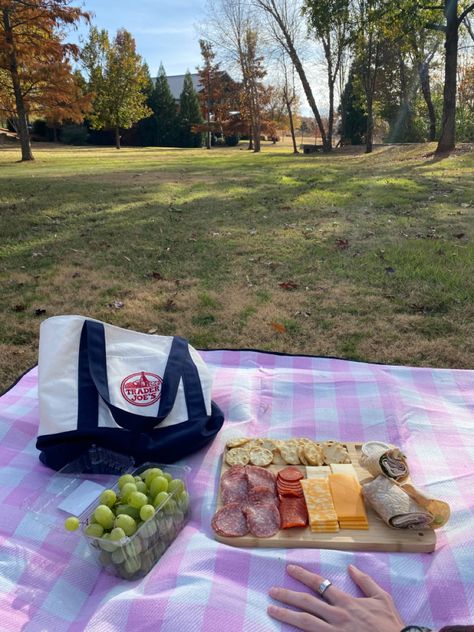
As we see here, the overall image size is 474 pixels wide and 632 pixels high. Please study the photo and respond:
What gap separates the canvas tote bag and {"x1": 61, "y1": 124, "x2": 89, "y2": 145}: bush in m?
37.4

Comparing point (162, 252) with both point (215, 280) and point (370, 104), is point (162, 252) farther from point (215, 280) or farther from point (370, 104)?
point (370, 104)

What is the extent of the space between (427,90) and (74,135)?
24.9m

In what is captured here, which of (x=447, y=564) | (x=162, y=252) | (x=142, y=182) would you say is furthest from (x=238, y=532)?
(x=142, y=182)

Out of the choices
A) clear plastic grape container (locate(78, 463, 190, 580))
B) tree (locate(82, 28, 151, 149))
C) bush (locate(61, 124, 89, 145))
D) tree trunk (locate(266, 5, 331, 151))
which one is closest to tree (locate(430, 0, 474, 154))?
tree trunk (locate(266, 5, 331, 151))

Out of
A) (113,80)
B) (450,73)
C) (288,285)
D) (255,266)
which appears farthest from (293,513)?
(113,80)

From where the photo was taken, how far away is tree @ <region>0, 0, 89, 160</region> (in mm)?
14977

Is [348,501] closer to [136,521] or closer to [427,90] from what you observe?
[136,521]

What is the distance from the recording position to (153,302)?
14.8 feet

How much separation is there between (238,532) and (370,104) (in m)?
19.7

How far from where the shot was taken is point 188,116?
1442 inches

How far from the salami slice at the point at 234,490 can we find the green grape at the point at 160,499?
12.2 inches

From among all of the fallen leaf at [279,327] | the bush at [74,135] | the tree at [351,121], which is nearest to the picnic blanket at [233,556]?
the fallen leaf at [279,327]

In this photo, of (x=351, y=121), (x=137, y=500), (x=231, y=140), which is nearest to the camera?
(x=137, y=500)

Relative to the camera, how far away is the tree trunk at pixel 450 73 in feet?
40.0
